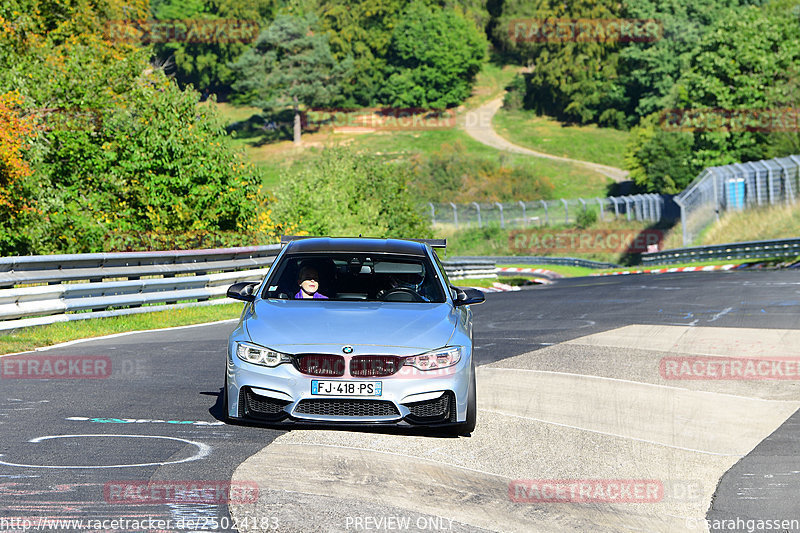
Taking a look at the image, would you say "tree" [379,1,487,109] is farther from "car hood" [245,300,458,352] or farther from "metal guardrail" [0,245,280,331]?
"car hood" [245,300,458,352]

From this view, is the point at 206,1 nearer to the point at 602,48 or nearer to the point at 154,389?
the point at 602,48

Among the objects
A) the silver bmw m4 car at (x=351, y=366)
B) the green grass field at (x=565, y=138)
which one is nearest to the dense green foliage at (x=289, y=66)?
the green grass field at (x=565, y=138)

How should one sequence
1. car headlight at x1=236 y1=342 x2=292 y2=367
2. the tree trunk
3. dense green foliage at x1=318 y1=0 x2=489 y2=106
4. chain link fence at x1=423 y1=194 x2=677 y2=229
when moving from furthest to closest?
1. dense green foliage at x1=318 y1=0 x2=489 y2=106
2. the tree trunk
3. chain link fence at x1=423 y1=194 x2=677 y2=229
4. car headlight at x1=236 y1=342 x2=292 y2=367

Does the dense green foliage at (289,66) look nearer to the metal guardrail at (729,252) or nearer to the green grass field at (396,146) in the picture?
the green grass field at (396,146)

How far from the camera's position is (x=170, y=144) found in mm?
26500

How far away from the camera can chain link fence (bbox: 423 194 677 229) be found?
206 feet

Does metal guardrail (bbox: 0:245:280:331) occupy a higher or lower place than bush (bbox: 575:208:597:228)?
higher

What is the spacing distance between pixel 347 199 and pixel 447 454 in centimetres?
3097

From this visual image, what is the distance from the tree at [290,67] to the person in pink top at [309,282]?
109506 millimetres

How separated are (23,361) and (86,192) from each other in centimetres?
1633

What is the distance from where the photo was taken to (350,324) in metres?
7.92

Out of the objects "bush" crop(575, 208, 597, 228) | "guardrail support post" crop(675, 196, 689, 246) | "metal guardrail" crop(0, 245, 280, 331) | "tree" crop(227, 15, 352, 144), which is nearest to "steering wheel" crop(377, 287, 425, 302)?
"metal guardrail" crop(0, 245, 280, 331)

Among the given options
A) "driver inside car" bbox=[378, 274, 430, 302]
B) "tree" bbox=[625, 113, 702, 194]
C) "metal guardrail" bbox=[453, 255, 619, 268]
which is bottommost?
"metal guardrail" bbox=[453, 255, 619, 268]

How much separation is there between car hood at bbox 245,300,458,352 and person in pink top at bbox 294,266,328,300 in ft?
1.13
